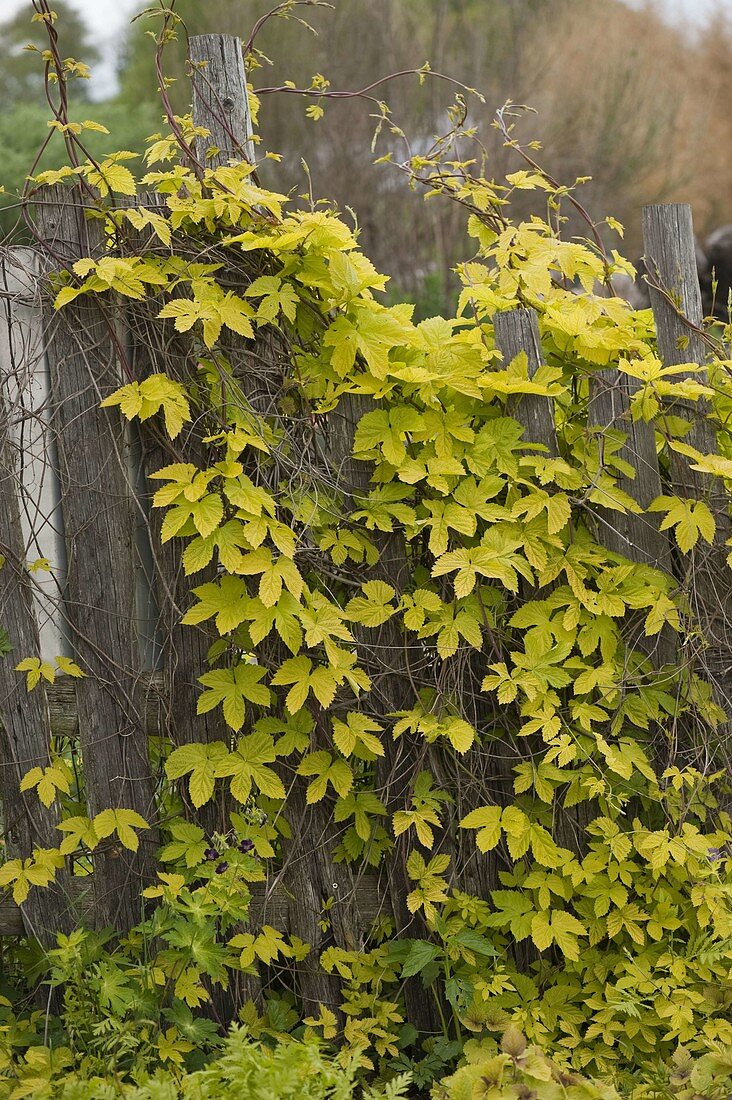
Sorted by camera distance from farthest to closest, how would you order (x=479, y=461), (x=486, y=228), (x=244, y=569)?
(x=486, y=228), (x=479, y=461), (x=244, y=569)

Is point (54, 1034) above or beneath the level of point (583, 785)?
beneath

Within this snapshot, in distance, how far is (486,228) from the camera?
2805 mm

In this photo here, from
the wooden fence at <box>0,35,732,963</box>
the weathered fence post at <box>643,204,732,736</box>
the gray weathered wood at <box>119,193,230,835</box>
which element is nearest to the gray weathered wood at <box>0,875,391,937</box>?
the wooden fence at <box>0,35,732,963</box>

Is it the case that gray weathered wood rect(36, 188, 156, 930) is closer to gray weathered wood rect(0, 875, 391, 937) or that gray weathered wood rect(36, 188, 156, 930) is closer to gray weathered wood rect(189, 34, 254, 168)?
gray weathered wood rect(0, 875, 391, 937)

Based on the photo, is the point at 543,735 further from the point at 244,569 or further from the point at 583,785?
the point at 244,569

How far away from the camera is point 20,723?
2.54 m

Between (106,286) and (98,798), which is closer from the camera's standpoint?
(106,286)

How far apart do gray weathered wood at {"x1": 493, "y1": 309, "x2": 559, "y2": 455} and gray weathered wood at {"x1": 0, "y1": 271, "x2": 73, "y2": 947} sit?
1272mm

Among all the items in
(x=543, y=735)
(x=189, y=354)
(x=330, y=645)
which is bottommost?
(x=543, y=735)

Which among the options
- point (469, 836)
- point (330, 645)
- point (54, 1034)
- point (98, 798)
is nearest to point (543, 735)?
point (469, 836)

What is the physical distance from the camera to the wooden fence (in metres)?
2.48

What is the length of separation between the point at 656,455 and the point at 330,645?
1015 mm

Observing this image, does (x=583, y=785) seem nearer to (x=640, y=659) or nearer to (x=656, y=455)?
(x=640, y=659)

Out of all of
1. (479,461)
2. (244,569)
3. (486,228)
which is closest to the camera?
(244,569)
